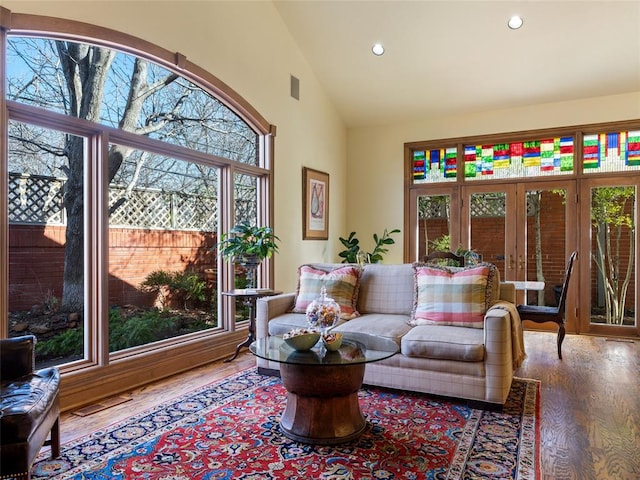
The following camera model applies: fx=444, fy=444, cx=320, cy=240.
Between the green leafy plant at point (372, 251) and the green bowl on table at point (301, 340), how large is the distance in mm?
3804

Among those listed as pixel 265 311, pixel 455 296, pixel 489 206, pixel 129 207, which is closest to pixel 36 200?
pixel 129 207

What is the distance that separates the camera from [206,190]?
178 inches

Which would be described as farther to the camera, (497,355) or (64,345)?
(64,345)

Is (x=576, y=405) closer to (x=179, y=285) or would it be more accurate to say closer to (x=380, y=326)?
(x=380, y=326)

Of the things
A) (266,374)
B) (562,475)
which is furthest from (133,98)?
(562,475)

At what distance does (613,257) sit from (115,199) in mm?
5661

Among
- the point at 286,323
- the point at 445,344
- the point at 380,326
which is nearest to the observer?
the point at 445,344

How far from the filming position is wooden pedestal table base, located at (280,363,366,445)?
8.02 ft

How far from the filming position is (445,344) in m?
3.06

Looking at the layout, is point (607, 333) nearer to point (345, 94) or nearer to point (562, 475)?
point (562, 475)

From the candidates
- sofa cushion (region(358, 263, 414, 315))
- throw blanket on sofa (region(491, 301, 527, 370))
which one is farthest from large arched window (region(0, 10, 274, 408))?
throw blanket on sofa (region(491, 301, 527, 370))

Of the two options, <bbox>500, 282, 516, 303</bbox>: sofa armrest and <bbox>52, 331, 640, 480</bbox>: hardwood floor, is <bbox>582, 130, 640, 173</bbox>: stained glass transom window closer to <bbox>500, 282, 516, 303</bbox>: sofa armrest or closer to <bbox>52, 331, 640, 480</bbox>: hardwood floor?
<bbox>52, 331, 640, 480</bbox>: hardwood floor

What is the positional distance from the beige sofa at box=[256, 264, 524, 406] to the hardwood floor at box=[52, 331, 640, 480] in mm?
408

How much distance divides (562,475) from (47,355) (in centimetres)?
325
